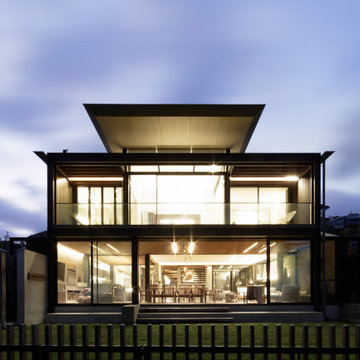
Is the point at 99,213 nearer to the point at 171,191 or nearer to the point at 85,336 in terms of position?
the point at 171,191

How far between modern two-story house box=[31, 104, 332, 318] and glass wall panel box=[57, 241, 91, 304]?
38mm

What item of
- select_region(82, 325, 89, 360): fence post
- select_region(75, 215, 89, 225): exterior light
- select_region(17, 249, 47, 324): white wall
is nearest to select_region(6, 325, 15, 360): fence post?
select_region(82, 325, 89, 360): fence post

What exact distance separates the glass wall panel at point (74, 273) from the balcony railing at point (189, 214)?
1070 mm

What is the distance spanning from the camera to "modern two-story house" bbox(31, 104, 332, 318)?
703 inches

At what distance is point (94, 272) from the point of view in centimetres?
1806

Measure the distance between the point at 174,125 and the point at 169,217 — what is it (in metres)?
4.54

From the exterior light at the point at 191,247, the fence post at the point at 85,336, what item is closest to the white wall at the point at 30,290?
the exterior light at the point at 191,247

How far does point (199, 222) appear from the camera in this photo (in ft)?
59.4

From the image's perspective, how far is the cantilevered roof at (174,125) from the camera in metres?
19.9

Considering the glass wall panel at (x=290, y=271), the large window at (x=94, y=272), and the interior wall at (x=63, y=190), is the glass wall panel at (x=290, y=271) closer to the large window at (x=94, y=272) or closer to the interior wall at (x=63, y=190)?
the large window at (x=94, y=272)

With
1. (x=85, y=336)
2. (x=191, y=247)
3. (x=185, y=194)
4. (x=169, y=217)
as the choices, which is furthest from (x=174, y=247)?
(x=85, y=336)

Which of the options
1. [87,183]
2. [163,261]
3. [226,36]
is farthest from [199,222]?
[226,36]

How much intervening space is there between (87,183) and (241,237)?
7402 mm

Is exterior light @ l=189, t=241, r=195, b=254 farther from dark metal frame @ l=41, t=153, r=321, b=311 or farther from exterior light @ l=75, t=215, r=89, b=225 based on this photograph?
exterior light @ l=75, t=215, r=89, b=225
